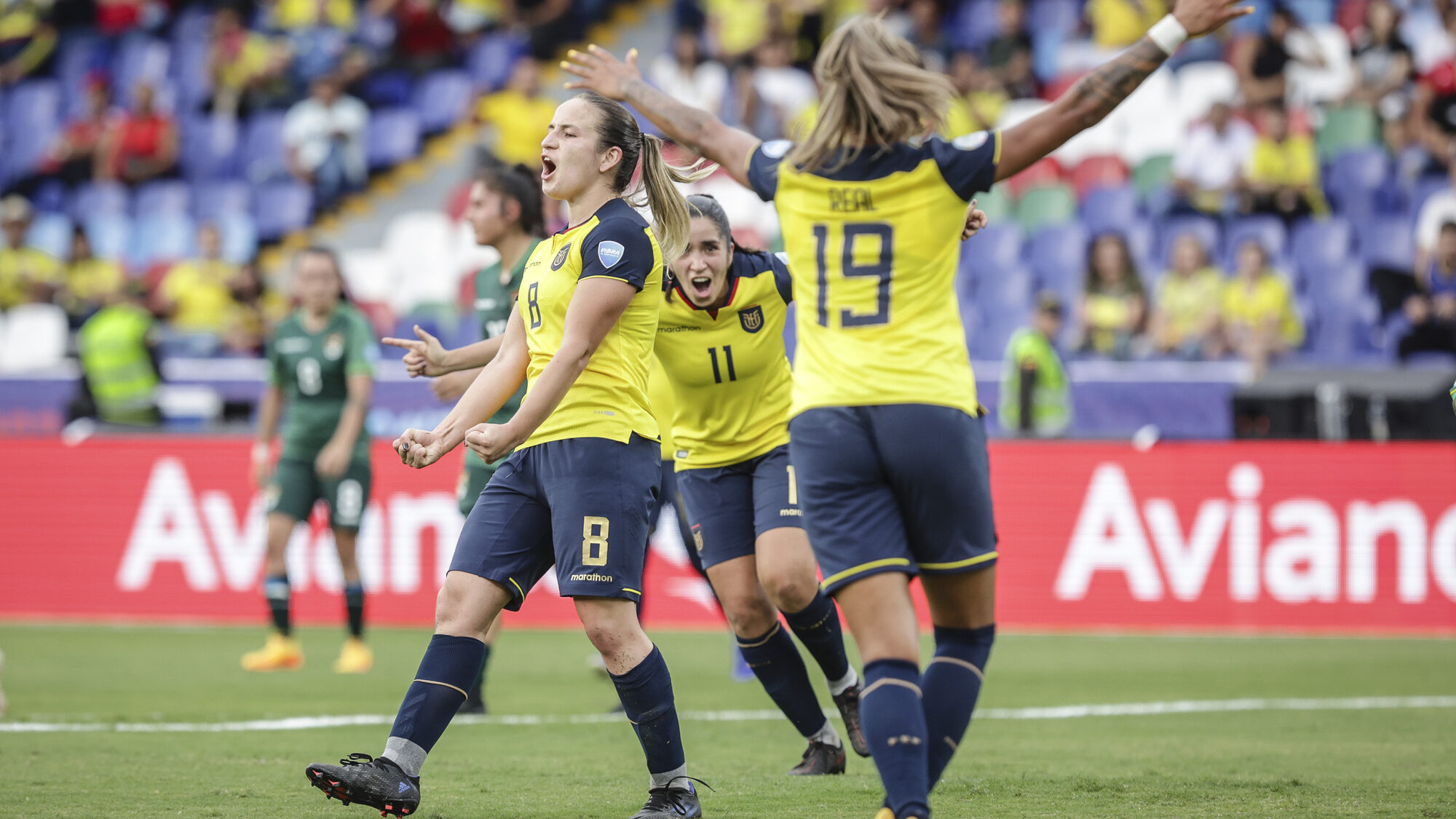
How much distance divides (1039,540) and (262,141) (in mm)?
12973

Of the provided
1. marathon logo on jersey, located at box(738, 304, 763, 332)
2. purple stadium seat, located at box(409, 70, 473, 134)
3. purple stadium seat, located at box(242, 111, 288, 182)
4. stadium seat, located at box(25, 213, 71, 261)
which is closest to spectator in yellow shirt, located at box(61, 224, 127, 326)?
stadium seat, located at box(25, 213, 71, 261)

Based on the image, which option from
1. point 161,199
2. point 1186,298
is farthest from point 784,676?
point 161,199

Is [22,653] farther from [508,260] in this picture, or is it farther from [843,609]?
[843,609]

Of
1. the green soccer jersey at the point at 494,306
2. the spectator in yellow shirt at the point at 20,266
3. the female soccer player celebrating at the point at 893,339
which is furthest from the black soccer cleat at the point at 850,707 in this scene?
the spectator in yellow shirt at the point at 20,266

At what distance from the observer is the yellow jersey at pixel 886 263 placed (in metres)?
4.05

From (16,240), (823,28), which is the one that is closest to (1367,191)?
(823,28)

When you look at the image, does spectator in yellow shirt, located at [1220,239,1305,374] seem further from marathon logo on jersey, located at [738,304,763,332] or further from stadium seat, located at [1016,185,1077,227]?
marathon logo on jersey, located at [738,304,763,332]

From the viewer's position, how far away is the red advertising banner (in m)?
11.5

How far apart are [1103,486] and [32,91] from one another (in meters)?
16.1

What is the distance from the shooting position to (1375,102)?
56.9 feet

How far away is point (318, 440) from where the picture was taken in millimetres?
9828

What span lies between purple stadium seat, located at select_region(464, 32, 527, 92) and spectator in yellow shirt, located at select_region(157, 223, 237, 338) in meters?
4.39

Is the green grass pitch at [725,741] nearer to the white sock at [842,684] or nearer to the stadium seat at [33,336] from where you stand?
the white sock at [842,684]

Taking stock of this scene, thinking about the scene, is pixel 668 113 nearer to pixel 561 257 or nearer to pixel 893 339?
pixel 561 257
